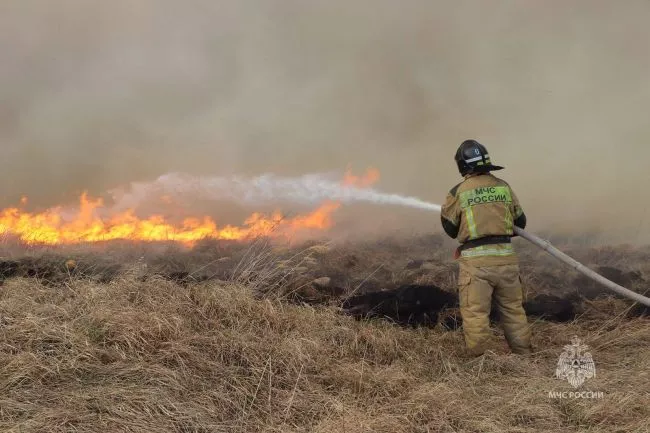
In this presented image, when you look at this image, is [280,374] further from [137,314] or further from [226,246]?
[226,246]

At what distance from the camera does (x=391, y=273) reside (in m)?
8.02

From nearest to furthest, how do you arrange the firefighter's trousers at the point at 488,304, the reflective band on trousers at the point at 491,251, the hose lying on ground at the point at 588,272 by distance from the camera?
the firefighter's trousers at the point at 488,304 < the reflective band on trousers at the point at 491,251 < the hose lying on ground at the point at 588,272

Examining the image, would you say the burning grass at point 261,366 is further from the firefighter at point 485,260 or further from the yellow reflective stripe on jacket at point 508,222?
the yellow reflective stripe on jacket at point 508,222

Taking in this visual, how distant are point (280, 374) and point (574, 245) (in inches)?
336

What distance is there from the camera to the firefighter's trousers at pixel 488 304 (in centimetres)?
465

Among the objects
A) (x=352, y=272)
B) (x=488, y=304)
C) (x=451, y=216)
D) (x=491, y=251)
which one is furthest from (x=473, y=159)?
(x=352, y=272)

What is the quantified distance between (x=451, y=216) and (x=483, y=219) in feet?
1.13

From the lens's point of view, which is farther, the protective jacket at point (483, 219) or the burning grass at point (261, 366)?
the protective jacket at point (483, 219)

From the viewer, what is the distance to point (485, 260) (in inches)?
188

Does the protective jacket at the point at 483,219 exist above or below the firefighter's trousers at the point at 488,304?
above

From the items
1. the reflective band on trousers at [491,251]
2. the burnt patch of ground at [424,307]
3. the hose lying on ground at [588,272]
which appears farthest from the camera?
the burnt patch of ground at [424,307]

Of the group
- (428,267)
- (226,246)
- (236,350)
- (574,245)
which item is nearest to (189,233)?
(226,246)

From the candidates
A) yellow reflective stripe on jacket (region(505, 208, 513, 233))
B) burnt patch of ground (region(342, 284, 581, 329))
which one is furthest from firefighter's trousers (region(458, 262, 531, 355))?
burnt patch of ground (region(342, 284, 581, 329))

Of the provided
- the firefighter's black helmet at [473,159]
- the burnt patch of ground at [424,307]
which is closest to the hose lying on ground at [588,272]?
the firefighter's black helmet at [473,159]
